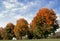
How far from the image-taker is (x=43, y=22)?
79000mm

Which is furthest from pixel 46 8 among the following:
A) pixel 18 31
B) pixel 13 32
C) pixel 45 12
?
pixel 13 32

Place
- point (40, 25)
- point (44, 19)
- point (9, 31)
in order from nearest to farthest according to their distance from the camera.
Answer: point (40, 25), point (44, 19), point (9, 31)

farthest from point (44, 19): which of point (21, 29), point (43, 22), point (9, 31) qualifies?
point (9, 31)

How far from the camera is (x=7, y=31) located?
10412 centimetres

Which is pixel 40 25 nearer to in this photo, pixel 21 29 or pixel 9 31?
pixel 21 29

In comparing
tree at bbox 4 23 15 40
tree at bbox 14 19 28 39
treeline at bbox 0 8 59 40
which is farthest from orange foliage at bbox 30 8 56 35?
tree at bbox 4 23 15 40

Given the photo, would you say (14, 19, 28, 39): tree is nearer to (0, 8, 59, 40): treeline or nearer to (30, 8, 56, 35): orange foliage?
(0, 8, 59, 40): treeline

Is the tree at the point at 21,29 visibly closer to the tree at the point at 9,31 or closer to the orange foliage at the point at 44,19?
the tree at the point at 9,31

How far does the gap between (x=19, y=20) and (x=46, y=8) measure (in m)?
A: 20.8

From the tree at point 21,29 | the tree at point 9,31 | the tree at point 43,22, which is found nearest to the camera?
the tree at point 43,22

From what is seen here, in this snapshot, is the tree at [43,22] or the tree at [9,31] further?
the tree at [9,31]

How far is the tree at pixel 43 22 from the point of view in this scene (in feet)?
251

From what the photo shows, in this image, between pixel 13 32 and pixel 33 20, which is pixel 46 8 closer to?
pixel 33 20

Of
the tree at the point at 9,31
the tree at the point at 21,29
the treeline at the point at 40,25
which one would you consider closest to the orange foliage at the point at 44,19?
the treeline at the point at 40,25
